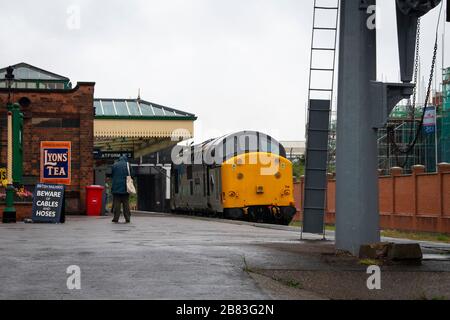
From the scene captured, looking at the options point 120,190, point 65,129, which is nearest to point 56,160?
point 65,129

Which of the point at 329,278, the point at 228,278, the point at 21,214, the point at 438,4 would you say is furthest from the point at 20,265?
the point at 21,214

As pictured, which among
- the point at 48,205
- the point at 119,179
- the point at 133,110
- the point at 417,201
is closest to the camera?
the point at 119,179

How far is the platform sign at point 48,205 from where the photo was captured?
2155 cm

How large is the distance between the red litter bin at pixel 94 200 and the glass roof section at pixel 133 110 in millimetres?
12002

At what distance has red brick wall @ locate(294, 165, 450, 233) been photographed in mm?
28312

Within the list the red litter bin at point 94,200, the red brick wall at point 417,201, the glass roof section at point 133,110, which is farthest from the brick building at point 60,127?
the red brick wall at point 417,201

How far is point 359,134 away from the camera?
10508 millimetres

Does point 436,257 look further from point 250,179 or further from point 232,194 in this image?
point 250,179

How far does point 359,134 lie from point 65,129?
22.4m

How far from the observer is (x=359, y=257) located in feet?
33.0

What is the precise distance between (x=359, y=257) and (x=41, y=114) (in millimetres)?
22914

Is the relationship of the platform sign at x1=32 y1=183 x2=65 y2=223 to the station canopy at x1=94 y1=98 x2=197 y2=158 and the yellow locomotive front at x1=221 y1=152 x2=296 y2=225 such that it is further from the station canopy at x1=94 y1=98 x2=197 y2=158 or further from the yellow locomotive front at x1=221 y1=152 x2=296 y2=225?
the station canopy at x1=94 y1=98 x2=197 y2=158

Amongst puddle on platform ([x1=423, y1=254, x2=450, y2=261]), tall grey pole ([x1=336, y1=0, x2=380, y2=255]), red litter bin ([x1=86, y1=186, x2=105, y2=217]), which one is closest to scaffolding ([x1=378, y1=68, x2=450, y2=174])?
red litter bin ([x1=86, y1=186, x2=105, y2=217])
